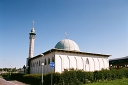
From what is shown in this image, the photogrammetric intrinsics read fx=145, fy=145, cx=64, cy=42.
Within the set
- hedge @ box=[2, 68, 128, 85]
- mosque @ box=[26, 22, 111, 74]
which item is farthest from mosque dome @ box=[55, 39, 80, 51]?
hedge @ box=[2, 68, 128, 85]

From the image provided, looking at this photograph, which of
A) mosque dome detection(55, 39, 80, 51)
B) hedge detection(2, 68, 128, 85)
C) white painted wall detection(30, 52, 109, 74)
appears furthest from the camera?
mosque dome detection(55, 39, 80, 51)

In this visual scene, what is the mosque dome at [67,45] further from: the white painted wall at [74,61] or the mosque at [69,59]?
the white painted wall at [74,61]

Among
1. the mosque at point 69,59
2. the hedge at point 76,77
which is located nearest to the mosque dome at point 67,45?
the mosque at point 69,59

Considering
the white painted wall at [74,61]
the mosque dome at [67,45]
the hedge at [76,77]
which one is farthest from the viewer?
the mosque dome at [67,45]

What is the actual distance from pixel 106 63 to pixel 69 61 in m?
11.6

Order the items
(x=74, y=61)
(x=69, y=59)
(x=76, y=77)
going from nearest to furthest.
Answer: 1. (x=76, y=77)
2. (x=69, y=59)
3. (x=74, y=61)

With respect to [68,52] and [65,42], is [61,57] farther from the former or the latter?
[65,42]

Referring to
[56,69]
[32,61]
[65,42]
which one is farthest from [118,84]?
[32,61]

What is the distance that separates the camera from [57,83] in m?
22.0

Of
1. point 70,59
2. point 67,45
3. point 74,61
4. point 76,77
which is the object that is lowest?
point 76,77

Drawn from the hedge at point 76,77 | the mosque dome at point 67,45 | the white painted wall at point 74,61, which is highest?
the mosque dome at point 67,45

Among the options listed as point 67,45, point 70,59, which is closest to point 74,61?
point 70,59

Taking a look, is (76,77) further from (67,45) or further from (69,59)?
(67,45)

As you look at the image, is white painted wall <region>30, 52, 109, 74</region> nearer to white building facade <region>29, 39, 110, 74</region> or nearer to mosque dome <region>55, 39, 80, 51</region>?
white building facade <region>29, 39, 110, 74</region>
